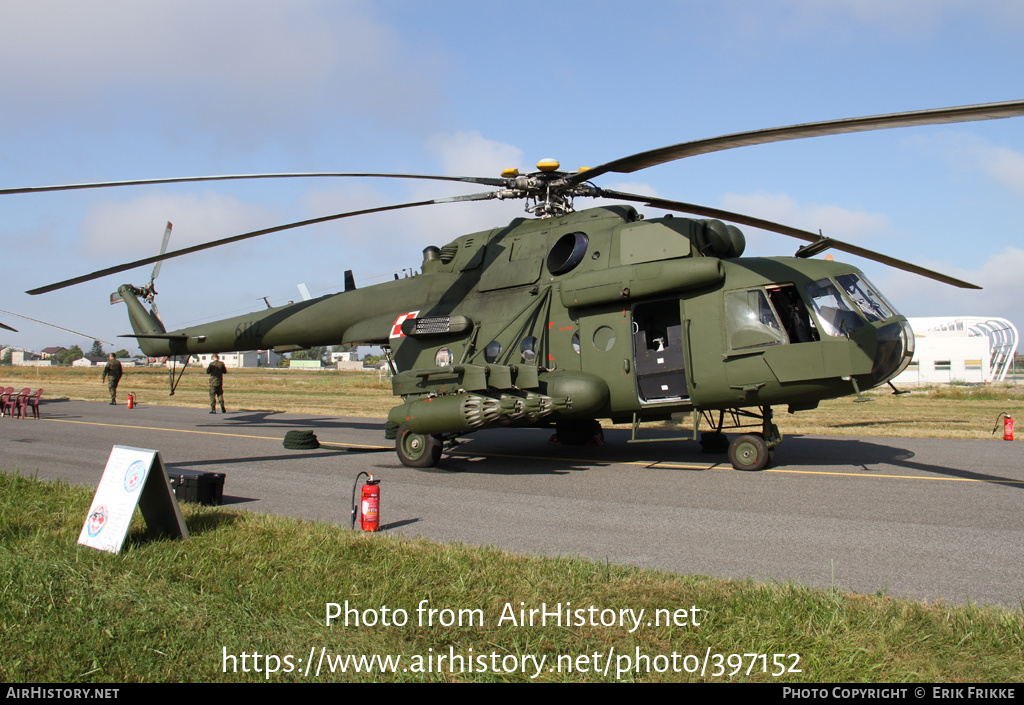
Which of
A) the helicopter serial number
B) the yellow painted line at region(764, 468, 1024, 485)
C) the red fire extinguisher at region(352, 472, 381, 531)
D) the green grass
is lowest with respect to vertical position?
the yellow painted line at region(764, 468, 1024, 485)

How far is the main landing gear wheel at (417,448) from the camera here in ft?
37.1

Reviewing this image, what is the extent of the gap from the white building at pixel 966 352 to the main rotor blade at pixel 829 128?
4843 centimetres

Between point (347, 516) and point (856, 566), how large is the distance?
16.8 ft

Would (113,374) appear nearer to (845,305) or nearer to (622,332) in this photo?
(622,332)

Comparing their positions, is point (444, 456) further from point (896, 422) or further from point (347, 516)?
point (896, 422)

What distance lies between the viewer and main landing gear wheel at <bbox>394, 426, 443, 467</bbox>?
11.3m

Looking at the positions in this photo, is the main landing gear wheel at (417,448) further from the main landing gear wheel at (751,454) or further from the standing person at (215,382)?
the standing person at (215,382)

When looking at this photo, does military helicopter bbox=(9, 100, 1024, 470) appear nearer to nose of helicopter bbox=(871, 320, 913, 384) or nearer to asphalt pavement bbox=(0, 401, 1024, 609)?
nose of helicopter bbox=(871, 320, 913, 384)

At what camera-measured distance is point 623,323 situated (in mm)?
10633

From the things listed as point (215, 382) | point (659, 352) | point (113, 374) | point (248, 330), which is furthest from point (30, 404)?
point (659, 352)

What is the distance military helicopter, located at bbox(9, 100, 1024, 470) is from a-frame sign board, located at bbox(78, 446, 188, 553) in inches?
164

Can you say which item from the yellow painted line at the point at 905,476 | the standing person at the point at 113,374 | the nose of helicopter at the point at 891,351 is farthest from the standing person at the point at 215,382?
the nose of helicopter at the point at 891,351

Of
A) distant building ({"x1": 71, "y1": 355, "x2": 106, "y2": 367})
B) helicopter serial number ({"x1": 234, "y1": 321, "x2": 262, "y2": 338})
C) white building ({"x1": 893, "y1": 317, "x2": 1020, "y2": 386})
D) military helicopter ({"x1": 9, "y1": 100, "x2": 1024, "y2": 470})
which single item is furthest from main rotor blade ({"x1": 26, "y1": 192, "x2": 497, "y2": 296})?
distant building ({"x1": 71, "y1": 355, "x2": 106, "y2": 367})
